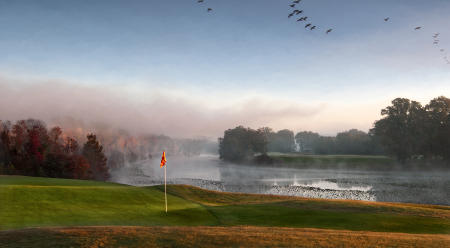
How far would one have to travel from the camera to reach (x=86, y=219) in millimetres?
19781

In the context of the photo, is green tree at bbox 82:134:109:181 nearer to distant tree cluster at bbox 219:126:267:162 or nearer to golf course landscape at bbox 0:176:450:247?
distant tree cluster at bbox 219:126:267:162

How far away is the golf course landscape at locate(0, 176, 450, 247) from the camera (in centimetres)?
1265

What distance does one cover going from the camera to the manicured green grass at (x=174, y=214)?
20078 millimetres

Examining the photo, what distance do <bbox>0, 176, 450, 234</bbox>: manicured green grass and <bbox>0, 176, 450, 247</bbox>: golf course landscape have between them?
0.05 meters

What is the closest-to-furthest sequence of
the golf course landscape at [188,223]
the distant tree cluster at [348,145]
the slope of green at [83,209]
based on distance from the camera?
the golf course landscape at [188,223]
the slope of green at [83,209]
the distant tree cluster at [348,145]

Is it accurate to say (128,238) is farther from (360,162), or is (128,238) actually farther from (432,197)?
(360,162)

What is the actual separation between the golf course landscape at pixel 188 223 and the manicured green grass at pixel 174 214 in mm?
50

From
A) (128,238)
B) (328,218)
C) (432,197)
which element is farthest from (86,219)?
(432,197)

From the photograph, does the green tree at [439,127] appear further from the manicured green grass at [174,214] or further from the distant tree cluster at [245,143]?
the manicured green grass at [174,214]

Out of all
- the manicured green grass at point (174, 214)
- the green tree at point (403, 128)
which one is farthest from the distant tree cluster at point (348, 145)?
the manicured green grass at point (174, 214)

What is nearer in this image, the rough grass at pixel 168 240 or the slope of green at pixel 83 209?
the rough grass at pixel 168 240

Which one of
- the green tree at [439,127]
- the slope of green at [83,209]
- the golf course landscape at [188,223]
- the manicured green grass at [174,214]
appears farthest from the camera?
the green tree at [439,127]

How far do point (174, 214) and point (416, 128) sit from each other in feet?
292

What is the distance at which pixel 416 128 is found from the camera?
89688 millimetres
